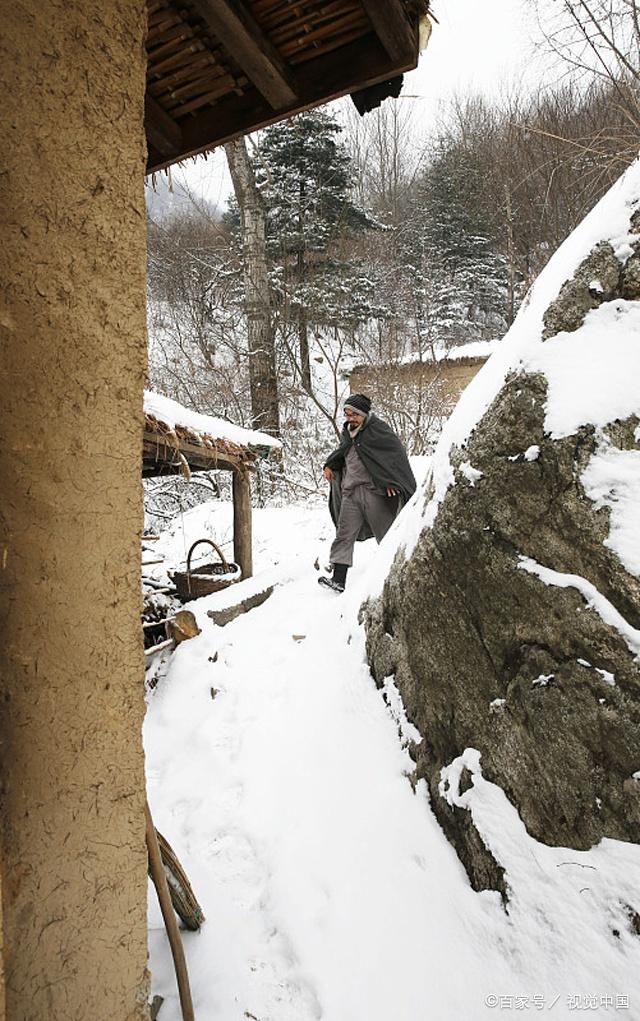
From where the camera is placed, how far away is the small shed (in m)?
3.96

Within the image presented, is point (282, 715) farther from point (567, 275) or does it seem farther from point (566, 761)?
point (567, 275)

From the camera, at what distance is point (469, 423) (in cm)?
245

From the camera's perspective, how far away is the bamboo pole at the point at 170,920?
150 cm

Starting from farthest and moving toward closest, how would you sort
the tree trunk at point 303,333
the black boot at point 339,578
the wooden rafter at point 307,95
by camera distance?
the tree trunk at point 303,333 → the black boot at point 339,578 → the wooden rafter at point 307,95

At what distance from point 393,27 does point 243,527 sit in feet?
15.7

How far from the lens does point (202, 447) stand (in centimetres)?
466

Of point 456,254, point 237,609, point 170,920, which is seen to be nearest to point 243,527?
point 237,609

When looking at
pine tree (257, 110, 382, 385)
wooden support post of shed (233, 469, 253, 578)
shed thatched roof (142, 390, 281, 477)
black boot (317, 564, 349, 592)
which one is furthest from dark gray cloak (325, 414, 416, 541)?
pine tree (257, 110, 382, 385)

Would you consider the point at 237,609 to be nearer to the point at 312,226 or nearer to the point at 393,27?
the point at 393,27

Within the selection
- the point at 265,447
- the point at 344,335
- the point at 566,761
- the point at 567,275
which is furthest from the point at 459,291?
the point at 566,761

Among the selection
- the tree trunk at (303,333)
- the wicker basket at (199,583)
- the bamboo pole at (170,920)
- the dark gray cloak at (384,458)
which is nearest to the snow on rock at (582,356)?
the bamboo pole at (170,920)

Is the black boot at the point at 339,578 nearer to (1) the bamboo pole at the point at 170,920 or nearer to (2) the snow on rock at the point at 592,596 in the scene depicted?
(2) the snow on rock at the point at 592,596

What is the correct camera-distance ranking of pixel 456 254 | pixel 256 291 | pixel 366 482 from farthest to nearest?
pixel 456 254 < pixel 256 291 < pixel 366 482

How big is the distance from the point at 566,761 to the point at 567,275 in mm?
1919
